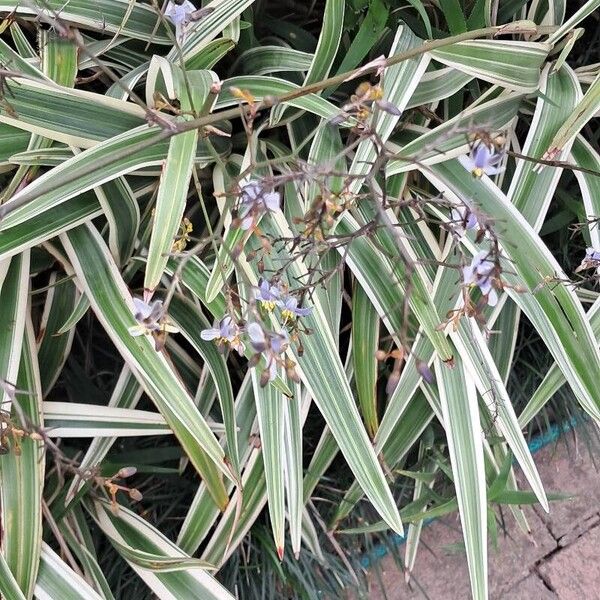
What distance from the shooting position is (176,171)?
1.90ft

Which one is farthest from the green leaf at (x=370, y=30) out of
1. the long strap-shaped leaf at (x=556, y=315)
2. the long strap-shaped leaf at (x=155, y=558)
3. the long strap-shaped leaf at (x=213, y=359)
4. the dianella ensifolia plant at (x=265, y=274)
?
the long strap-shaped leaf at (x=155, y=558)

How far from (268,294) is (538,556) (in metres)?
0.71

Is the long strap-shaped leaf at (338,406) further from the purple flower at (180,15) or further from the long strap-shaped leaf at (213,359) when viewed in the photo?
the purple flower at (180,15)

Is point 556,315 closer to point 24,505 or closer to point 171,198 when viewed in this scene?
point 171,198

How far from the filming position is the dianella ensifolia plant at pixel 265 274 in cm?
65

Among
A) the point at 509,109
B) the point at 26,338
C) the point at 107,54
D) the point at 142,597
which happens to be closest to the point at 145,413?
the point at 26,338

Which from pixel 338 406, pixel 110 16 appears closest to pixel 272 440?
pixel 338 406

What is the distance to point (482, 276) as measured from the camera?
0.42 metres

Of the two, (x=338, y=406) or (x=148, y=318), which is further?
(x=338, y=406)

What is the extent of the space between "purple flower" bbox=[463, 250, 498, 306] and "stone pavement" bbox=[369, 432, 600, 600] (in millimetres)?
581

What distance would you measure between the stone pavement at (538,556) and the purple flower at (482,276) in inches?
22.9

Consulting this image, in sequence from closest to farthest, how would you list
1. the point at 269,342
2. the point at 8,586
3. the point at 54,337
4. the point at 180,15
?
the point at 269,342 → the point at 180,15 → the point at 8,586 → the point at 54,337

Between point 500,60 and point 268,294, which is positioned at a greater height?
point 500,60

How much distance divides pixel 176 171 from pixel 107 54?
1.05 ft
